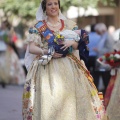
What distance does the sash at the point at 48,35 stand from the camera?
7117mm

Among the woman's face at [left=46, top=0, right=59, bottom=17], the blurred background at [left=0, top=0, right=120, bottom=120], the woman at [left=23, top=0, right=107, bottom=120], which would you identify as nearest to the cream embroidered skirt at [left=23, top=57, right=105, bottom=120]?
the woman at [left=23, top=0, right=107, bottom=120]

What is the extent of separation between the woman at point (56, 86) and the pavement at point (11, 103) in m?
2.69

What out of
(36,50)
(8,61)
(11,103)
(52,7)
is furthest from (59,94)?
(8,61)

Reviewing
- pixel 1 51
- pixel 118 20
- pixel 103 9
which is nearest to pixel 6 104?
pixel 1 51

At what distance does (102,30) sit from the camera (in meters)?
14.0

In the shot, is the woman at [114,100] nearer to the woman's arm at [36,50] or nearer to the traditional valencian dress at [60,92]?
the traditional valencian dress at [60,92]

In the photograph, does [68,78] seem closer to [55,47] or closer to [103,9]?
[55,47]

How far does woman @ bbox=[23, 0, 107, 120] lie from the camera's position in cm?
703

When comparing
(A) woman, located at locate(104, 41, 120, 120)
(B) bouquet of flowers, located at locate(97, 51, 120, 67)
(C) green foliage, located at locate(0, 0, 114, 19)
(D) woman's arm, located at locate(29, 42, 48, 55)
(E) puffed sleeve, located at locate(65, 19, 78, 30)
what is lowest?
(A) woman, located at locate(104, 41, 120, 120)

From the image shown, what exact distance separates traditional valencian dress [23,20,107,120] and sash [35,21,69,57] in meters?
0.06

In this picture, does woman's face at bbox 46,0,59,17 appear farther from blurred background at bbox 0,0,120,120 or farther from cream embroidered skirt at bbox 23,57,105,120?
blurred background at bbox 0,0,120,120

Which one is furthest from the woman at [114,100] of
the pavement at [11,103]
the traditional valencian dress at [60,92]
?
the traditional valencian dress at [60,92]

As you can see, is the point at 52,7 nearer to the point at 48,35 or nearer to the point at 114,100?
the point at 48,35

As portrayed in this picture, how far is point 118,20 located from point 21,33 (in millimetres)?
4820
